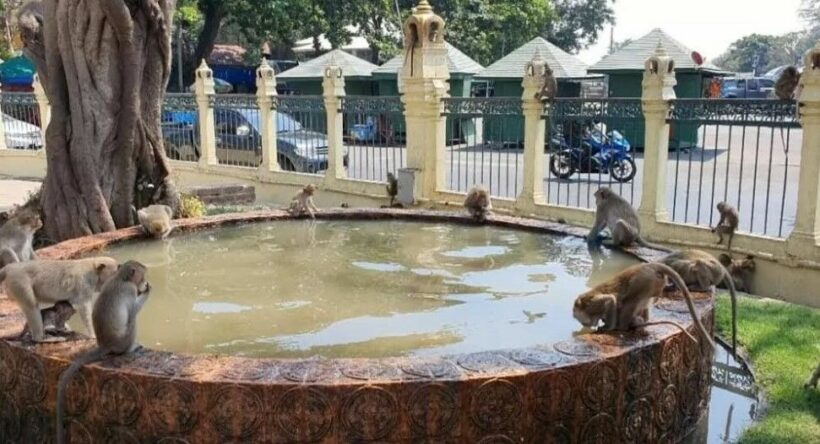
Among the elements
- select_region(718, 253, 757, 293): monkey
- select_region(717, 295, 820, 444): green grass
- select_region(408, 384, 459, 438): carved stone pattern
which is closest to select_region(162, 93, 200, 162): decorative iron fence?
select_region(718, 253, 757, 293): monkey

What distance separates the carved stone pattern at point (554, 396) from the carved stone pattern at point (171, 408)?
1594mm

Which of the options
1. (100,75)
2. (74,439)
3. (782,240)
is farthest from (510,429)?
(100,75)

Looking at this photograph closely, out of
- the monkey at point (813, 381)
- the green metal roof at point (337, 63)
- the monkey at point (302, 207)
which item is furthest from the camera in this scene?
the green metal roof at point (337, 63)

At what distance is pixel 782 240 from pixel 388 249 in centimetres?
418

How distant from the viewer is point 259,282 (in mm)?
6422

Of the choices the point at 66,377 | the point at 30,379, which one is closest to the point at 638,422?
the point at 66,377

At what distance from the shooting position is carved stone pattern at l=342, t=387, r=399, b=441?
11.9 feet

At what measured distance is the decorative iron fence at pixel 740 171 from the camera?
899cm

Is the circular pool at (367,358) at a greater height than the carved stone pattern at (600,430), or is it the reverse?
the circular pool at (367,358)

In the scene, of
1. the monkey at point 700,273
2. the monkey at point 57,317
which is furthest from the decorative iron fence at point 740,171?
the monkey at point 57,317

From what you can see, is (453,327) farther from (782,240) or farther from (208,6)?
(208,6)

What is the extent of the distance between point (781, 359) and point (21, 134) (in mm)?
19595

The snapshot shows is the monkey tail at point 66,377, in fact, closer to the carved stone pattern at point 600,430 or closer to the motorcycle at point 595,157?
the carved stone pattern at point 600,430

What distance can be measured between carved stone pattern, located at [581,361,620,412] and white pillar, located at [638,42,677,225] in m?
6.01
